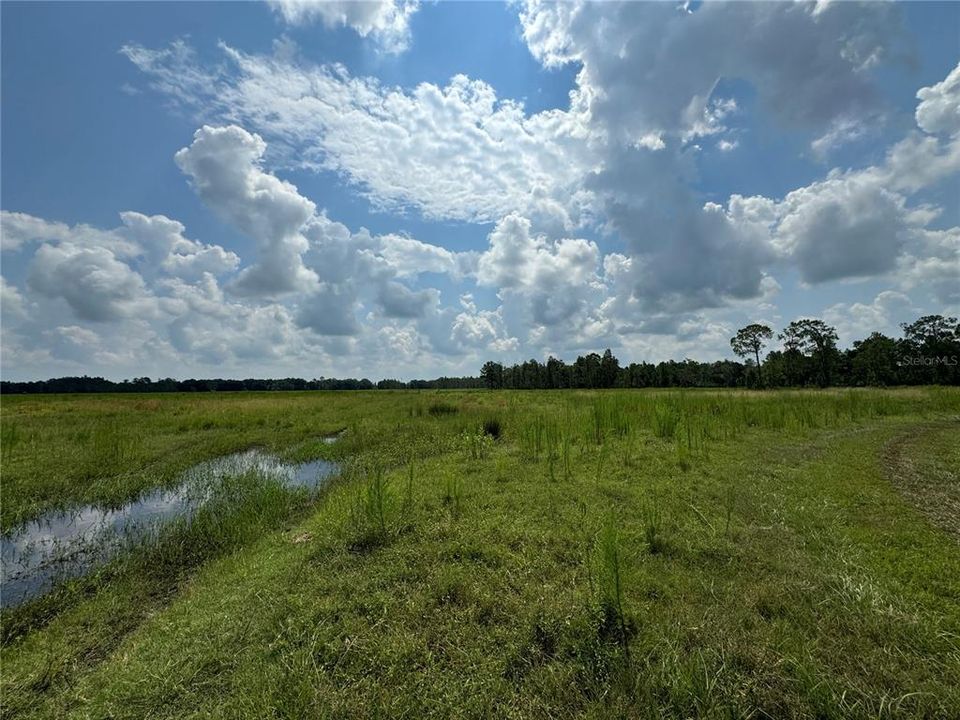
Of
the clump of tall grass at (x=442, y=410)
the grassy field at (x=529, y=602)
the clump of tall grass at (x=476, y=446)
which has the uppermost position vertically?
the clump of tall grass at (x=442, y=410)

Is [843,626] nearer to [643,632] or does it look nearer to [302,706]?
[643,632]

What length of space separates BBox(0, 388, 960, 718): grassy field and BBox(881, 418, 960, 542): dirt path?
7 centimetres

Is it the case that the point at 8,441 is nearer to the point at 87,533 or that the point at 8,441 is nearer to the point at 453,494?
the point at 87,533

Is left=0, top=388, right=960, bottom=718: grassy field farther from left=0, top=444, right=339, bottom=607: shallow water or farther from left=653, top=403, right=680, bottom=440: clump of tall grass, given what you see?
left=653, top=403, right=680, bottom=440: clump of tall grass

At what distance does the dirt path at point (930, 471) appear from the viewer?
242 inches

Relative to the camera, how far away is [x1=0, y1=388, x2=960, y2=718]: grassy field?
10.2 feet

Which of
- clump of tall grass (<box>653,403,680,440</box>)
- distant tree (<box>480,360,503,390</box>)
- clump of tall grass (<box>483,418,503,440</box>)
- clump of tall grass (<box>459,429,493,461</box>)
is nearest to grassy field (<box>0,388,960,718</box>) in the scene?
clump of tall grass (<box>459,429,493,461</box>)

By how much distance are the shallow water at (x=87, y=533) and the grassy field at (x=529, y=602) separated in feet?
1.56

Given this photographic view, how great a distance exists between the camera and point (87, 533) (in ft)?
23.9

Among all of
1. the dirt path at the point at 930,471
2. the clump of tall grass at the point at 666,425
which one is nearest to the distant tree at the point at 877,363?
the dirt path at the point at 930,471

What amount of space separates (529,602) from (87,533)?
25.6 ft

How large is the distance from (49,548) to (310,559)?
15.7 ft

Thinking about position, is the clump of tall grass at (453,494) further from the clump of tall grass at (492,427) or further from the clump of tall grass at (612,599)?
the clump of tall grass at (492,427)

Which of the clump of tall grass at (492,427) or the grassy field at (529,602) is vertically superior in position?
the clump of tall grass at (492,427)
